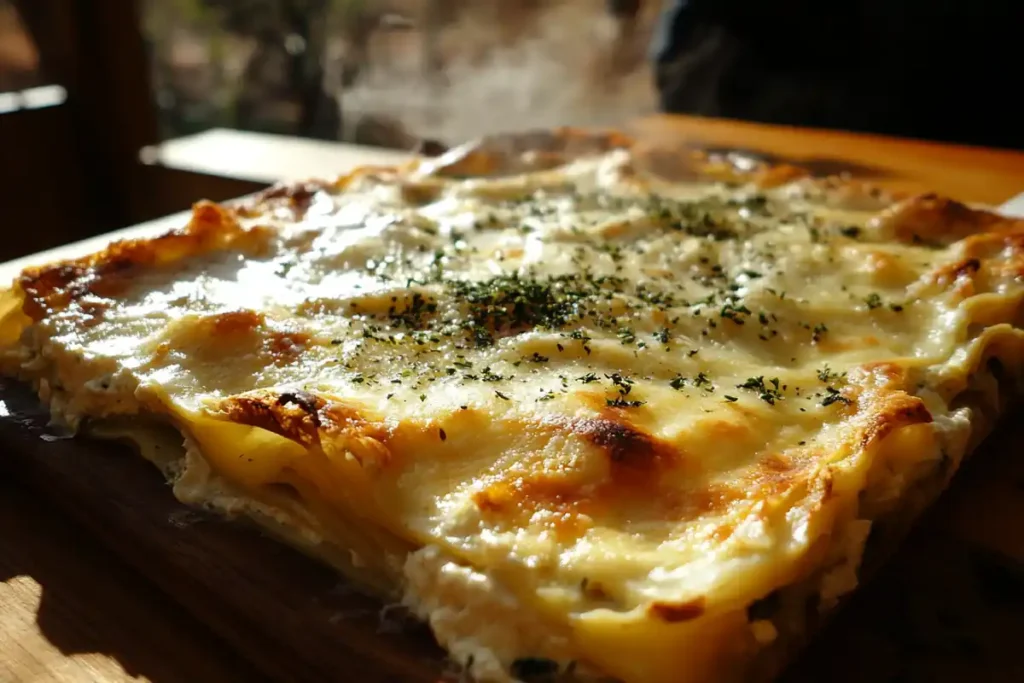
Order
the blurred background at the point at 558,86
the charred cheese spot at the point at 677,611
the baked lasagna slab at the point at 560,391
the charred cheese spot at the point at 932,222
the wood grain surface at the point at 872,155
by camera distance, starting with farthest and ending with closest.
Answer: the blurred background at the point at 558,86 → the wood grain surface at the point at 872,155 → the charred cheese spot at the point at 932,222 → the baked lasagna slab at the point at 560,391 → the charred cheese spot at the point at 677,611

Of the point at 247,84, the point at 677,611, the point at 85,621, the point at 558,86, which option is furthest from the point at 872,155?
the point at 247,84

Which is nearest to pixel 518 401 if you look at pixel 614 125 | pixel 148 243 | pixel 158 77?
pixel 148 243

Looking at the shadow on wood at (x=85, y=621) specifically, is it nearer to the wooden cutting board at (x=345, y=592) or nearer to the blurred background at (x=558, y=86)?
the wooden cutting board at (x=345, y=592)

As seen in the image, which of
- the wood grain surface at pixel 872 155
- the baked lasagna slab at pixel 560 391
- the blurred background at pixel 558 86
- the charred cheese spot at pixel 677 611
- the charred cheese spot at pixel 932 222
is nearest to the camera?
the charred cheese spot at pixel 677 611

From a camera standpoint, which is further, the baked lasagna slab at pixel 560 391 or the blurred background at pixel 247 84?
the blurred background at pixel 247 84

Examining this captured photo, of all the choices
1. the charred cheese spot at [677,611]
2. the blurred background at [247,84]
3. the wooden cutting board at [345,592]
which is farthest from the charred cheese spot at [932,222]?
the blurred background at [247,84]

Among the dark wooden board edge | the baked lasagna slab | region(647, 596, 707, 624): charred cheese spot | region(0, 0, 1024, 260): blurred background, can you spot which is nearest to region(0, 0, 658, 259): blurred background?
region(0, 0, 1024, 260): blurred background

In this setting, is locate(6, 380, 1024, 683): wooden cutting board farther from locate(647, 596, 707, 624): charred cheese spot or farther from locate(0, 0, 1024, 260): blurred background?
locate(0, 0, 1024, 260): blurred background
